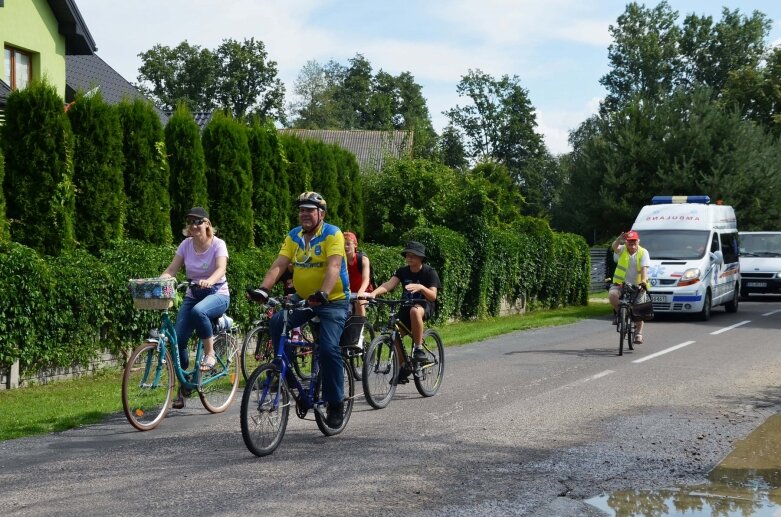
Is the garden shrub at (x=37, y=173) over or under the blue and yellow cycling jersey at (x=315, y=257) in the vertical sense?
over

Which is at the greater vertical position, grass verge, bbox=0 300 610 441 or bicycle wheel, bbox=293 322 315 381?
bicycle wheel, bbox=293 322 315 381

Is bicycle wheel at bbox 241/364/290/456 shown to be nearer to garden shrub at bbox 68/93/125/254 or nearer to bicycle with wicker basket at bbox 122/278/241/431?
bicycle with wicker basket at bbox 122/278/241/431

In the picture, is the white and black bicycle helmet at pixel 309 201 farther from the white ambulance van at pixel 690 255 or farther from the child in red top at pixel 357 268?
the white ambulance van at pixel 690 255

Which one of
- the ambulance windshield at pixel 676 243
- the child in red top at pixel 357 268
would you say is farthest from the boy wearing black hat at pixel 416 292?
the ambulance windshield at pixel 676 243

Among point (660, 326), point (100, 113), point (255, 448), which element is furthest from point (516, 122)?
point (255, 448)

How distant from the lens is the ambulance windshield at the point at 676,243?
2317 centimetres

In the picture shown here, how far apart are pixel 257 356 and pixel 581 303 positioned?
20.1 m

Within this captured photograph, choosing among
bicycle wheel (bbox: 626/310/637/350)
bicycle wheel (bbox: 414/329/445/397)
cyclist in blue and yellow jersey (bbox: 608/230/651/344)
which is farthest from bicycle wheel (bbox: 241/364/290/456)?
cyclist in blue and yellow jersey (bbox: 608/230/651/344)

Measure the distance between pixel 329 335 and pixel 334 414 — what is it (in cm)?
70

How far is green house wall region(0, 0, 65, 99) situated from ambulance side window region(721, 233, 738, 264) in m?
16.2

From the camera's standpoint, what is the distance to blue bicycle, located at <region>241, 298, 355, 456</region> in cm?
739

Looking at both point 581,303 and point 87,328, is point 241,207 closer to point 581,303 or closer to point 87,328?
point 87,328

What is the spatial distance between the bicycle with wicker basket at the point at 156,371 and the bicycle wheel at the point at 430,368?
2.11 m

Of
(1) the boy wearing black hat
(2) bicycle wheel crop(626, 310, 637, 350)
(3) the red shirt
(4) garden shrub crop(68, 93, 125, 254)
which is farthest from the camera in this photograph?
(2) bicycle wheel crop(626, 310, 637, 350)
